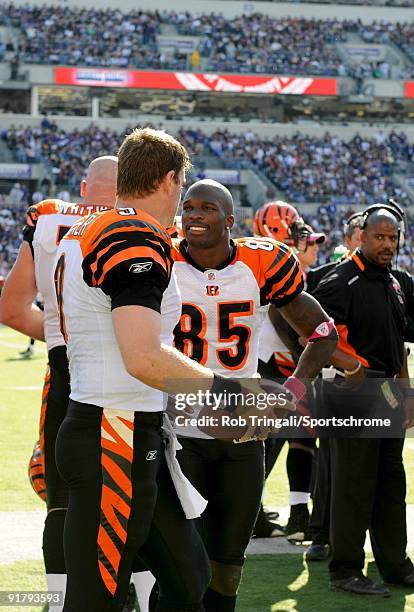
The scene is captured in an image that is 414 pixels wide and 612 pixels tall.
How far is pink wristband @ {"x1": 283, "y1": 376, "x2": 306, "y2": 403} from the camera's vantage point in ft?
12.2

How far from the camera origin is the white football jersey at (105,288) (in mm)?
2846

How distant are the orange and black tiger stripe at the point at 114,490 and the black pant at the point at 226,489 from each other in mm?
904

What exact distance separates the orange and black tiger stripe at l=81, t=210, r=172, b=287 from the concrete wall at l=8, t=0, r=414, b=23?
45.4 metres

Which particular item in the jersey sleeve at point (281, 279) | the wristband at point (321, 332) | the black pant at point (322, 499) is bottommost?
the black pant at point (322, 499)

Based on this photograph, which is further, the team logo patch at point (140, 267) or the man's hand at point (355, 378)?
the man's hand at point (355, 378)

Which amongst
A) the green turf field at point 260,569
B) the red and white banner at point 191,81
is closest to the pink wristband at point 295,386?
the green turf field at point 260,569

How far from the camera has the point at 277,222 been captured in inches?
269

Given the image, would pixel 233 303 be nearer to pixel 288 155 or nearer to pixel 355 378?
pixel 355 378

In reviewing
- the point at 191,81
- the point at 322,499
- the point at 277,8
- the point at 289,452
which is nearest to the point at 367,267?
the point at 322,499

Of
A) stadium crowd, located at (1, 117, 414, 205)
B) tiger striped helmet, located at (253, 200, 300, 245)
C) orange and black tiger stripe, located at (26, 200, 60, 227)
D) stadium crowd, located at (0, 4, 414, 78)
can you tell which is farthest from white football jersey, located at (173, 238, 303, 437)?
stadium crowd, located at (0, 4, 414, 78)

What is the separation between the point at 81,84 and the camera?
1711 inches

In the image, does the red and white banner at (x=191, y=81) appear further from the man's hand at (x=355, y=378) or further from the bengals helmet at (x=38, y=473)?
the bengals helmet at (x=38, y=473)

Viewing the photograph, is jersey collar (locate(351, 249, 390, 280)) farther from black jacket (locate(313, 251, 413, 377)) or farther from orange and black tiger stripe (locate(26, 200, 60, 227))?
orange and black tiger stripe (locate(26, 200, 60, 227))

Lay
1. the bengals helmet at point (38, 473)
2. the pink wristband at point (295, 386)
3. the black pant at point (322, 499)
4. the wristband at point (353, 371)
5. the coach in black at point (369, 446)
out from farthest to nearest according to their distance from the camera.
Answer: the black pant at point (322, 499)
the coach in black at point (369, 446)
the wristband at point (353, 371)
the bengals helmet at point (38, 473)
the pink wristband at point (295, 386)
